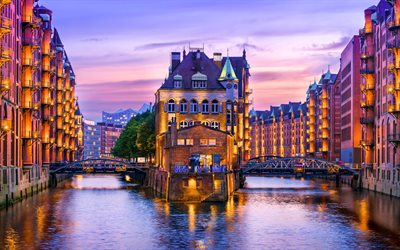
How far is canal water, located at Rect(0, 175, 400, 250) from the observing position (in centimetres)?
5931

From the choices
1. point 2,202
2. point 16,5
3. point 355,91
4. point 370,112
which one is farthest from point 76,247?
point 355,91

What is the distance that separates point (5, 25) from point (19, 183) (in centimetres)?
2430

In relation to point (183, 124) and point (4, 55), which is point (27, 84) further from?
point (183, 124)

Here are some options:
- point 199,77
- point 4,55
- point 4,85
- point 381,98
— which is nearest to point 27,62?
point 4,55

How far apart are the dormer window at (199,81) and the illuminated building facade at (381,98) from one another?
1051 inches

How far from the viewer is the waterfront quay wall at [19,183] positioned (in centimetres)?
8425

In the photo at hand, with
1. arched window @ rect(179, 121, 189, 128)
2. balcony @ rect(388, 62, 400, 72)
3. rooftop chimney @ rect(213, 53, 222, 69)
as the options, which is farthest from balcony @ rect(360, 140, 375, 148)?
rooftop chimney @ rect(213, 53, 222, 69)

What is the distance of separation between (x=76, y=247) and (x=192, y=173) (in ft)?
124

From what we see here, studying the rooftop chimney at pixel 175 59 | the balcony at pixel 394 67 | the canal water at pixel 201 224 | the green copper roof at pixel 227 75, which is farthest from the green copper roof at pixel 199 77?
the balcony at pixel 394 67

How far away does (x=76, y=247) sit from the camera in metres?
56.9

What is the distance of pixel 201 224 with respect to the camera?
70812 mm

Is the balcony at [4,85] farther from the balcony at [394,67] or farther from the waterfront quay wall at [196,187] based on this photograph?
the balcony at [394,67]

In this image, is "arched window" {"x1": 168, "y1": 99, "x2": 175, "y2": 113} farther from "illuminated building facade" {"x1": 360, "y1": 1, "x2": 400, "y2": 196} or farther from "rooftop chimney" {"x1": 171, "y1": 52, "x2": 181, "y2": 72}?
"illuminated building facade" {"x1": 360, "y1": 1, "x2": 400, "y2": 196}

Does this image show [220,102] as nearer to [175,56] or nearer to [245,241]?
[175,56]
